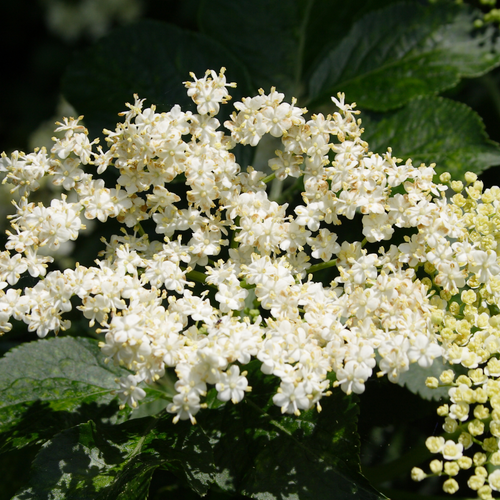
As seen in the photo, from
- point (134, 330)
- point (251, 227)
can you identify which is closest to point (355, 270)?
point (251, 227)

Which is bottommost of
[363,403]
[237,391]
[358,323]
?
[363,403]

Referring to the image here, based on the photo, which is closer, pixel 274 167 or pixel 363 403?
pixel 274 167

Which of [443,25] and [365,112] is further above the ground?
[443,25]

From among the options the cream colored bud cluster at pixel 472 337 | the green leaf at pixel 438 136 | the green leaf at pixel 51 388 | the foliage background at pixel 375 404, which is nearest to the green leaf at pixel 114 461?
the foliage background at pixel 375 404

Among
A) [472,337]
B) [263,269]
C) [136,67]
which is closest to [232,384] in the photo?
[263,269]

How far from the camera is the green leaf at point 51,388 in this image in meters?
1.35

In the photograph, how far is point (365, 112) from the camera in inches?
70.7

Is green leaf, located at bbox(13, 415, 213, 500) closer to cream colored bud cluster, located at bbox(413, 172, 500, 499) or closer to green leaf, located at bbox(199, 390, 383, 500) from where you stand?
green leaf, located at bbox(199, 390, 383, 500)

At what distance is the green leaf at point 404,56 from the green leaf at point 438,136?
59 millimetres

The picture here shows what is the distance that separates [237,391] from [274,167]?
511mm

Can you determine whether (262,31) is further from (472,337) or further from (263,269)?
(472,337)

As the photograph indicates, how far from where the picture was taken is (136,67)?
1922 millimetres

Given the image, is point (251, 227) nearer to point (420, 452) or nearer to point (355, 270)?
point (355, 270)

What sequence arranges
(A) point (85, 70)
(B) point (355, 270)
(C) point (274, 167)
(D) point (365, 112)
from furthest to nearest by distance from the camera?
1. (A) point (85, 70)
2. (D) point (365, 112)
3. (C) point (274, 167)
4. (B) point (355, 270)
